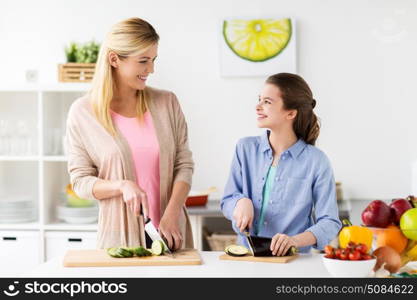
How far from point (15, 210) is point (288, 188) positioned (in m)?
2.23

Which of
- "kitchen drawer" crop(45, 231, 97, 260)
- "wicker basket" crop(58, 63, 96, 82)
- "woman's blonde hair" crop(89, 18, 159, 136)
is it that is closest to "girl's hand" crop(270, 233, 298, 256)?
"woman's blonde hair" crop(89, 18, 159, 136)

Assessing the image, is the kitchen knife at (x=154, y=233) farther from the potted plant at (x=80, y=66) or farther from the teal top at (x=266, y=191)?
the potted plant at (x=80, y=66)

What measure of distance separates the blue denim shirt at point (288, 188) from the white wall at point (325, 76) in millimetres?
1930

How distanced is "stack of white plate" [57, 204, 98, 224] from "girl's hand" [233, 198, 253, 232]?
1.95 metres

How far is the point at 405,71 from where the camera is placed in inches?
166

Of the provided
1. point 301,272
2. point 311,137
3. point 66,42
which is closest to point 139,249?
point 301,272

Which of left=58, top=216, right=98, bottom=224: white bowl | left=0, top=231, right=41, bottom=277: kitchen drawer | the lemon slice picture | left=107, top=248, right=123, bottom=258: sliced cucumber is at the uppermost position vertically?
the lemon slice picture

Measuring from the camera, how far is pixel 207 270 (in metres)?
1.96

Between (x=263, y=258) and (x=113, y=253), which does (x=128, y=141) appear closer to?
(x=113, y=253)

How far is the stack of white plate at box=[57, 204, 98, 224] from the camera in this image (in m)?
3.95

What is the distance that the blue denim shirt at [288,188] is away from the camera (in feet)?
7.42

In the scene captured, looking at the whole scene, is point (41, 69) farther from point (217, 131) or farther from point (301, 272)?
point (301, 272)

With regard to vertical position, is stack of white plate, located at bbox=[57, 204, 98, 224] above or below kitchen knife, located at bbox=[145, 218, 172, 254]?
below

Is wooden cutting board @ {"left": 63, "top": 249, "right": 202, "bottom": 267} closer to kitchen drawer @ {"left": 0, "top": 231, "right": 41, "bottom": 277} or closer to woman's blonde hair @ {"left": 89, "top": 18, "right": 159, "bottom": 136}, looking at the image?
woman's blonde hair @ {"left": 89, "top": 18, "right": 159, "bottom": 136}
